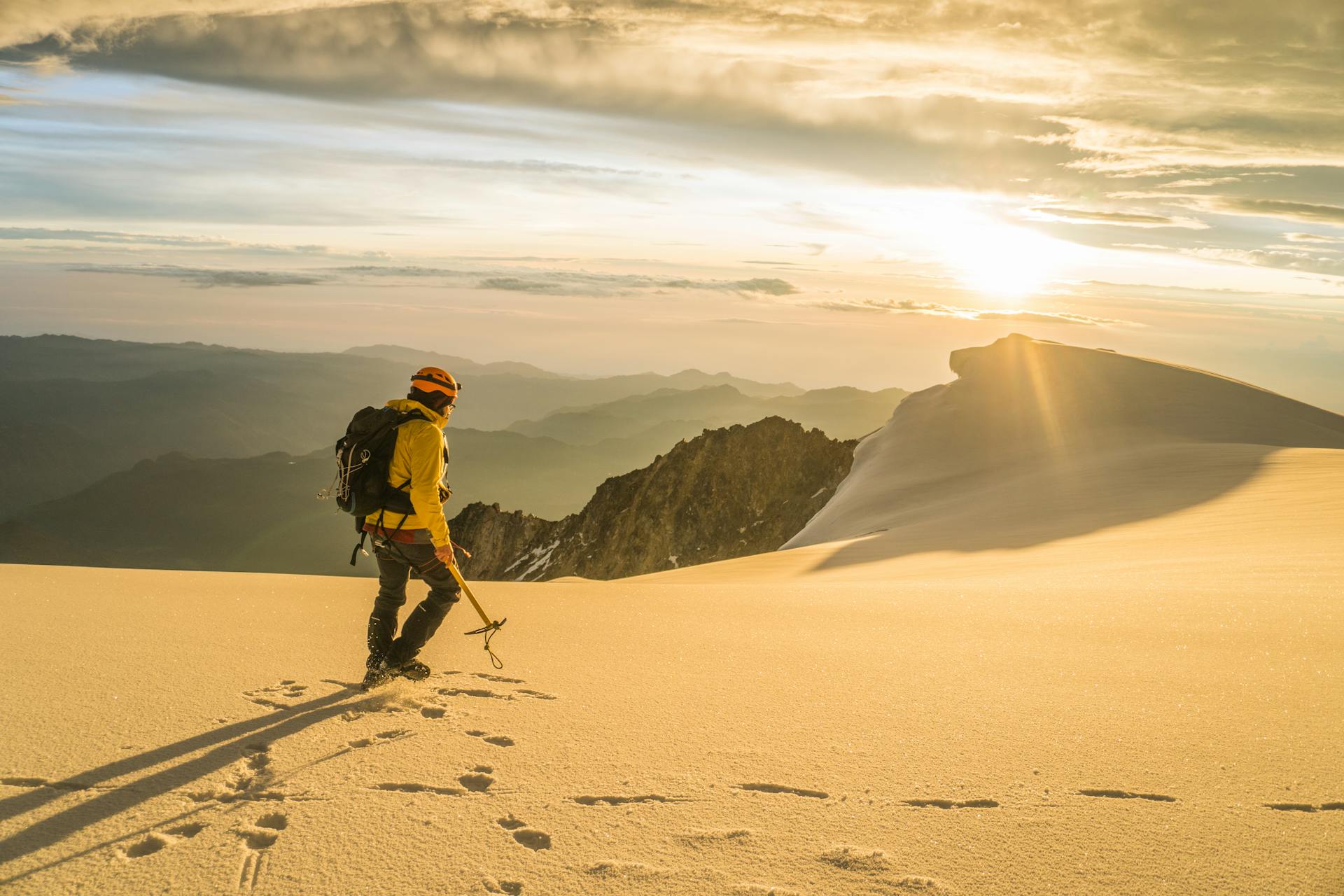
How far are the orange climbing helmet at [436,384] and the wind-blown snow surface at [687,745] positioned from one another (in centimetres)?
193

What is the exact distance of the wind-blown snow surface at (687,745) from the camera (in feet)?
11.0

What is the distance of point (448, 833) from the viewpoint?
355 centimetres

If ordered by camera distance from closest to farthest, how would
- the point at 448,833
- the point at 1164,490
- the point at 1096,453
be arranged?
the point at 448,833 < the point at 1164,490 < the point at 1096,453

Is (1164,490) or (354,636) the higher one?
(1164,490)

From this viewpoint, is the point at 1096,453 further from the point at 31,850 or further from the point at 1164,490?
the point at 31,850

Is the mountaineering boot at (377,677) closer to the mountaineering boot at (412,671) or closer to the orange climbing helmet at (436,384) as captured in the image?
the mountaineering boot at (412,671)

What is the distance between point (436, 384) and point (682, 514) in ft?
210

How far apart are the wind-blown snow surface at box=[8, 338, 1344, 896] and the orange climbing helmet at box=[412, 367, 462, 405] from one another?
6.34 ft

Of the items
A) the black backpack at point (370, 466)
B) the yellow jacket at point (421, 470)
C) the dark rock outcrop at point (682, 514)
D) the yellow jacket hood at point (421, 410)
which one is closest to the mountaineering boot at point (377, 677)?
the black backpack at point (370, 466)

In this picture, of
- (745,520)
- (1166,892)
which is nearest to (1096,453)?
(1166,892)

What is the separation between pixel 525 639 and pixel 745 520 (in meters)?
62.5

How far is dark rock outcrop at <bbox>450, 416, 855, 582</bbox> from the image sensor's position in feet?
219

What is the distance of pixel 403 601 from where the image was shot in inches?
221

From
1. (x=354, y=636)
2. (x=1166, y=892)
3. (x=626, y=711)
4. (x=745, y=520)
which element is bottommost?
(x=745, y=520)
